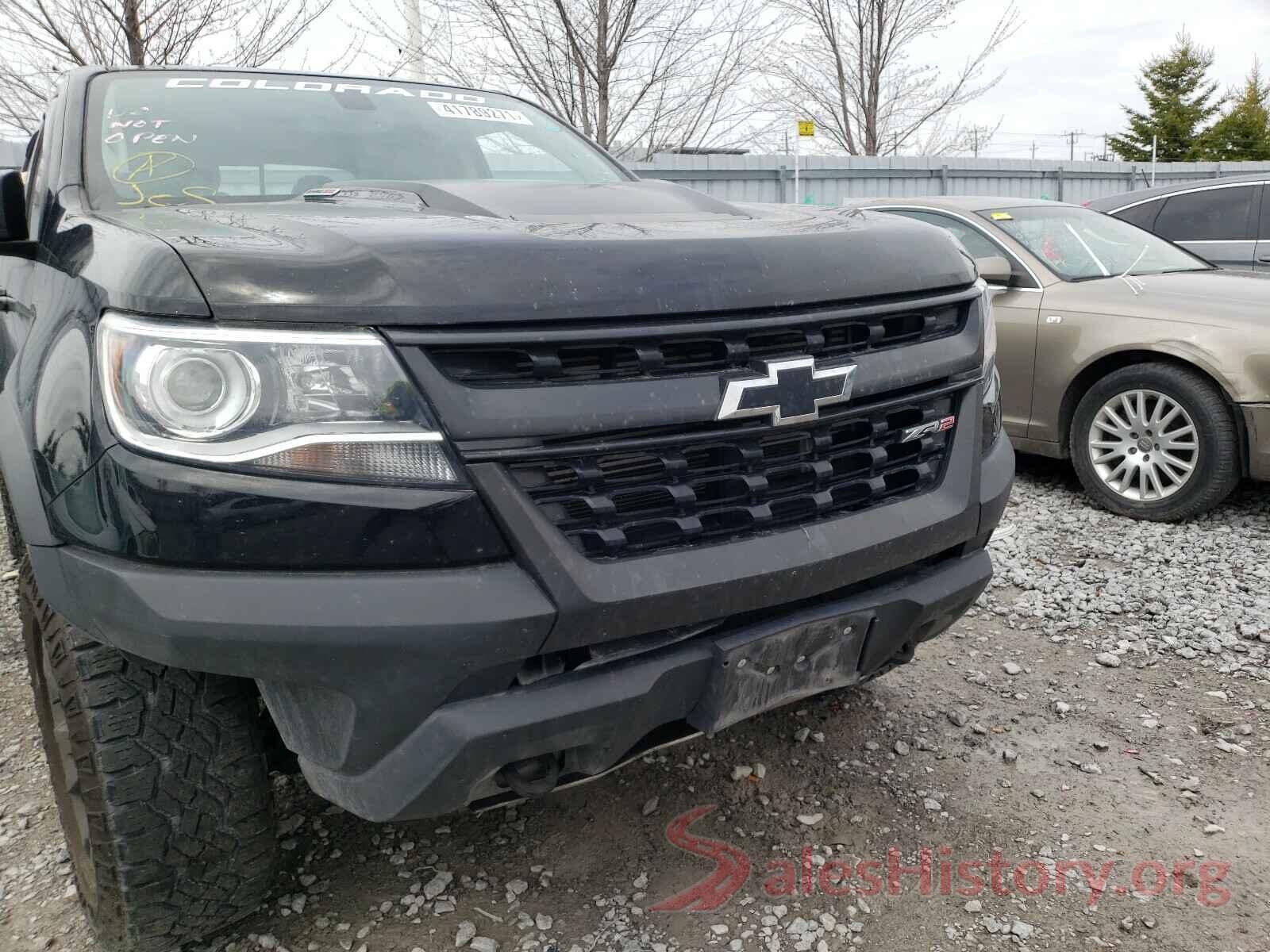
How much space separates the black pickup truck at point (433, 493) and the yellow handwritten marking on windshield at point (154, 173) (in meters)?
0.07

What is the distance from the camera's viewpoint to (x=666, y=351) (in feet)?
5.45

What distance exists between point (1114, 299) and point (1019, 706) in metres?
2.64

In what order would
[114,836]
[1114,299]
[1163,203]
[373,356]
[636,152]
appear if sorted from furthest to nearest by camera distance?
[636,152] < [1163,203] < [1114,299] < [114,836] < [373,356]

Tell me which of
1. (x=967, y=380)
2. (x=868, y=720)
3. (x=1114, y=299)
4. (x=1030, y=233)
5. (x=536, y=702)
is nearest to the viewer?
(x=536, y=702)

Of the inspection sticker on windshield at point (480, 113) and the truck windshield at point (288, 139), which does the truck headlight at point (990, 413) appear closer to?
the truck windshield at point (288, 139)

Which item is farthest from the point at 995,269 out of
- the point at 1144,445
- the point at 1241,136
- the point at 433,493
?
the point at 1241,136

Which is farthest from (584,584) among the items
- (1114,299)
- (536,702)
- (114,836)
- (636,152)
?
(636,152)

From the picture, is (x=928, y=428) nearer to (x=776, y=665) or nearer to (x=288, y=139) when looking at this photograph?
(x=776, y=665)

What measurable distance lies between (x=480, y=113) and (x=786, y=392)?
6.37 feet

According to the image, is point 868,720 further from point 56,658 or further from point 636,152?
point 636,152

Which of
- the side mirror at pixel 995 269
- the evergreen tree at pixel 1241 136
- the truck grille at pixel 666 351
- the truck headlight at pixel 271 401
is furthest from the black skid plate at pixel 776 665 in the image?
the evergreen tree at pixel 1241 136

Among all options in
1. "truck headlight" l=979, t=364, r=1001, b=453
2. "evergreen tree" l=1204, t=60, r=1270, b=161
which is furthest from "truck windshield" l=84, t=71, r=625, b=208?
"evergreen tree" l=1204, t=60, r=1270, b=161

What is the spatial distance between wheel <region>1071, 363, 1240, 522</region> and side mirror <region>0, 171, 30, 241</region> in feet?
14.4

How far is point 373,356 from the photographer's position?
1478mm
